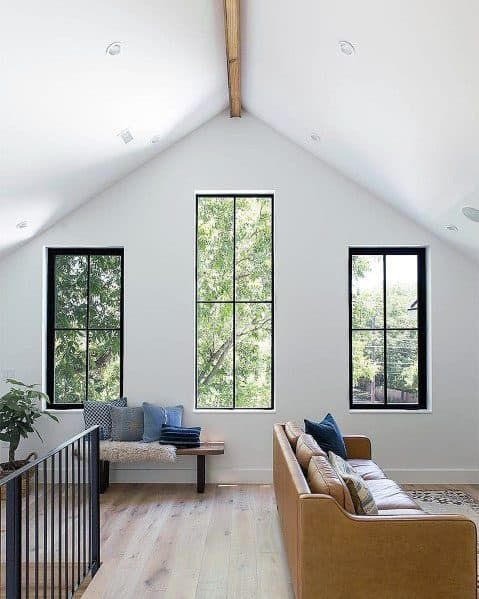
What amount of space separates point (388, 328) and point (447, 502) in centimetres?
178

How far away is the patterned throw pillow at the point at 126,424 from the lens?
258 inches

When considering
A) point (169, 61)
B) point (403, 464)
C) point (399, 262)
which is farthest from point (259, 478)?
point (169, 61)

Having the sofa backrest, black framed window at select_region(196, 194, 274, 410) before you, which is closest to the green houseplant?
black framed window at select_region(196, 194, 274, 410)

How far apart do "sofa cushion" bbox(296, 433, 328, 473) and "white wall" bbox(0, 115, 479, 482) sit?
2.14 meters

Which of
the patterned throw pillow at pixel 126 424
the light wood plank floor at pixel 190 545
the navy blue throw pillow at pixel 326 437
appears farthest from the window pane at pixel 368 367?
the patterned throw pillow at pixel 126 424

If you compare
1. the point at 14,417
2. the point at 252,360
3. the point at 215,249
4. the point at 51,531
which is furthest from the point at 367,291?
the point at 51,531

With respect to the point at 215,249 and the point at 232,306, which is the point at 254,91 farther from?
the point at 232,306

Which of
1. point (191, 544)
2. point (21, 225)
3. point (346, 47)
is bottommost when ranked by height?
point (191, 544)

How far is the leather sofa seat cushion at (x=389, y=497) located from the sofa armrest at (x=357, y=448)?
917 millimetres

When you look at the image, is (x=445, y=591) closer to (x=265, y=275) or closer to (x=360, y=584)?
(x=360, y=584)

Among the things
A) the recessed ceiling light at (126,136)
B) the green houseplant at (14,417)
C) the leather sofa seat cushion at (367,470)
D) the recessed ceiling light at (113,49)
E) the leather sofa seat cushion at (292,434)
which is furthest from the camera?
the green houseplant at (14,417)

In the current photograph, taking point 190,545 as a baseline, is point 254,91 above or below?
above

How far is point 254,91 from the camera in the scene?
623cm

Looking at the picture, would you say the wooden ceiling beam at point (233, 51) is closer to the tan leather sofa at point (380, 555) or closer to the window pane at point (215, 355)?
the window pane at point (215, 355)
